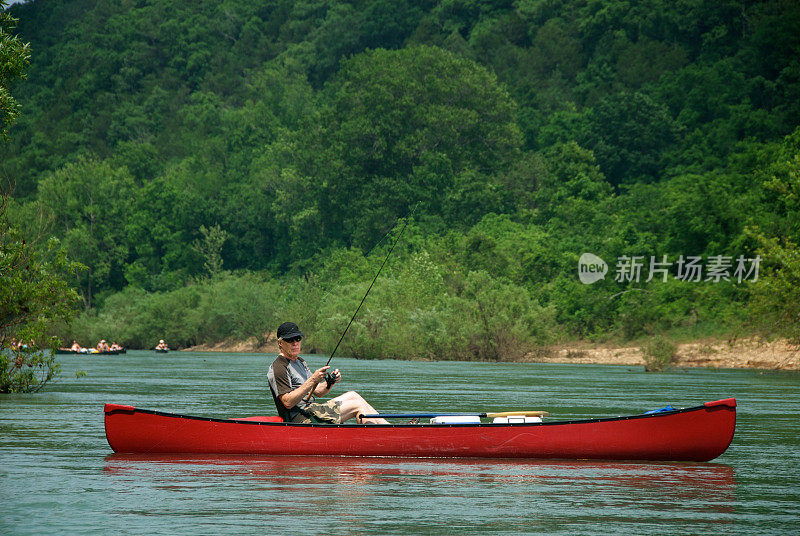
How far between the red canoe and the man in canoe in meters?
0.28

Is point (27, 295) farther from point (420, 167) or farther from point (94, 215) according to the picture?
point (94, 215)

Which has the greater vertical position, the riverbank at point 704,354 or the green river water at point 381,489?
the green river water at point 381,489

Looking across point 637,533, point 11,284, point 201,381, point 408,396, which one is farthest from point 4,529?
point 201,381

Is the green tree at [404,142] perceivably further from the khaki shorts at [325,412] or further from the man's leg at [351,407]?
the khaki shorts at [325,412]

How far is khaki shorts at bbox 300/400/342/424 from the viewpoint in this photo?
1588 centimetres

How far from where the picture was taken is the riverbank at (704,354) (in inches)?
1674

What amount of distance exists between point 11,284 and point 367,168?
57.5 m

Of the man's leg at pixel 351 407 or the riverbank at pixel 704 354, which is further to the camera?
the riverbank at pixel 704 354

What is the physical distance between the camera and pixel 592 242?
198 ft

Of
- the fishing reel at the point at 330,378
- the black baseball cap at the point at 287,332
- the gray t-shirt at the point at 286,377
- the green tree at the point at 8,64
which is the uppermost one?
the green tree at the point at 8,64

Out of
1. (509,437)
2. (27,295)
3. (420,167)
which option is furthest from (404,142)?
(509,437)

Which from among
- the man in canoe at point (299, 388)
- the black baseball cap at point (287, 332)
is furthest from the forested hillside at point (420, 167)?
the black baseball cap at point (287, 332)

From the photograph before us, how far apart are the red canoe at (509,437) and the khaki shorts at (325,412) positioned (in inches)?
10.4

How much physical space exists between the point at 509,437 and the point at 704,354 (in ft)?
102
